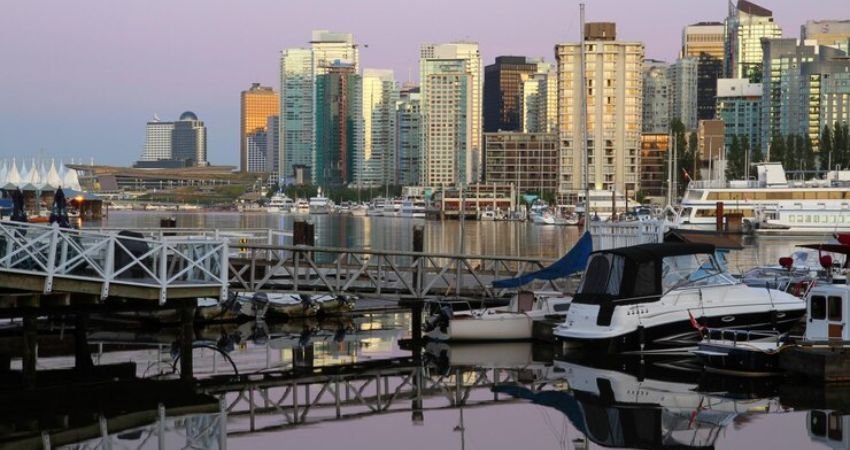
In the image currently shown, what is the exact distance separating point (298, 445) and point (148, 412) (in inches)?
151

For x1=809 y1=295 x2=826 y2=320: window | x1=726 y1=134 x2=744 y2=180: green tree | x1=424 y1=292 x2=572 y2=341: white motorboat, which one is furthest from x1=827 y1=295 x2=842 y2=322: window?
x1=726 y1=134 x2=744 y2=180: green tree

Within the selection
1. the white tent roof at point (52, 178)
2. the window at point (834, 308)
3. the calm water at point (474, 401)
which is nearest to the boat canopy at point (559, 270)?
the calm water at point (474, 401)

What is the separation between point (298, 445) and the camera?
24031 millimetres

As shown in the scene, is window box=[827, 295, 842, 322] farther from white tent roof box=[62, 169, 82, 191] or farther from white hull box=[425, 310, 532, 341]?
white tent roof box=[62, 169, 82, 191]

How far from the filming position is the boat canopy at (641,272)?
110 ft

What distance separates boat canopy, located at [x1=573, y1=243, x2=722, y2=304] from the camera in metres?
33.5

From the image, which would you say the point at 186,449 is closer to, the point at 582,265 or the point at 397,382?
the point at 397,382

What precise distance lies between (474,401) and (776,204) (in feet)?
317

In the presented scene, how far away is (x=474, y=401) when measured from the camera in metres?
28.5

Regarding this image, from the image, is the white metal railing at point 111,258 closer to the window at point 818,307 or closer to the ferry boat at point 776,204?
the window at point 818,307

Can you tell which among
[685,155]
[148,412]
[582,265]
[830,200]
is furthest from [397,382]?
[685,155]

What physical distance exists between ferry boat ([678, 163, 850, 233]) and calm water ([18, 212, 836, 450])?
8486 cm

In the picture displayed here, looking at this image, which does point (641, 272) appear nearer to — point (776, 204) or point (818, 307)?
point (818, 307)

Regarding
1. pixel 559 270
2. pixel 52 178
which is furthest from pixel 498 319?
pixel 52 178
